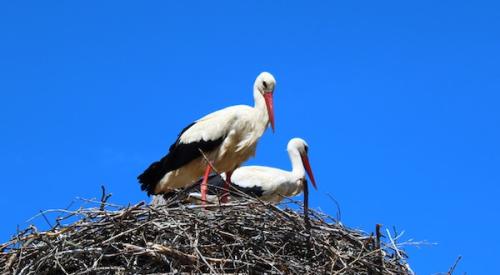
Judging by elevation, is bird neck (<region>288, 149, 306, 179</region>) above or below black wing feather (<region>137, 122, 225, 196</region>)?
above

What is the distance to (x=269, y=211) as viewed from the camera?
6.02 metres

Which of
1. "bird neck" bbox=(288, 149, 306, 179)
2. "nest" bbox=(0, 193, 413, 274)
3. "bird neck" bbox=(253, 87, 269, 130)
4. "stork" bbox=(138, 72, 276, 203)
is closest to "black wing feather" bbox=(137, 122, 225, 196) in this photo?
"stork" bbox=(138, 72, 276, 203)

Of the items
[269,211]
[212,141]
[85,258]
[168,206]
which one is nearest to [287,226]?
[269,211]

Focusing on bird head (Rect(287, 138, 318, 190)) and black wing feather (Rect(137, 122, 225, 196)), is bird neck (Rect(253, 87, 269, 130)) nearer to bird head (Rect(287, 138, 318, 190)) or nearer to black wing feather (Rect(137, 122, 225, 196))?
black wing feather (Rect(137, 122, 225, 196))

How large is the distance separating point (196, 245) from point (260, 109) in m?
3.67

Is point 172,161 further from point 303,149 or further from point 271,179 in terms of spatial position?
point 303,149

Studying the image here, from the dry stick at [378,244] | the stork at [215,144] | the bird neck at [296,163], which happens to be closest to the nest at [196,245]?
the dry stick at [378,244]

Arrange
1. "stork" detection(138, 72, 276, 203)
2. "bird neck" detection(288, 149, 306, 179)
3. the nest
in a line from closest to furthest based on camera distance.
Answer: the nest < "stork" detection(138, 72, 276, 203) < "bird neck" detection(288, 149, 306, 179)

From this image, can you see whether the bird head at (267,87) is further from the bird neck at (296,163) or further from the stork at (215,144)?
the bird neck at (296,163)

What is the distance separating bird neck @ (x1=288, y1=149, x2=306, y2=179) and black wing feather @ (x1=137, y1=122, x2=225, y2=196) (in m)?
1.45

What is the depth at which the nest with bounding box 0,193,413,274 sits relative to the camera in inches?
218

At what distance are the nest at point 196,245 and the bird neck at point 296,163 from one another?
4.19 meters

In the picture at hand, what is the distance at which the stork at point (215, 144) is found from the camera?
896cm

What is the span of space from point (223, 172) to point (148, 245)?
146 inches
